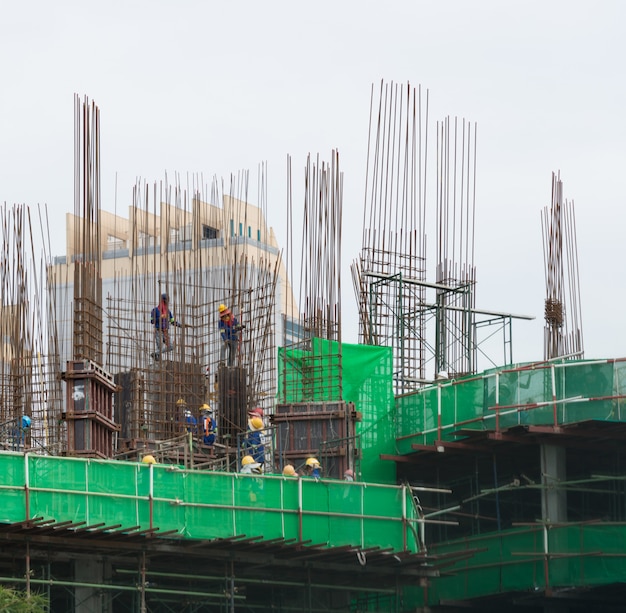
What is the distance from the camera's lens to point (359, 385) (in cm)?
4738

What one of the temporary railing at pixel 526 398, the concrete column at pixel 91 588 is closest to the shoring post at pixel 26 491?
the concrete column at pixel 91 588

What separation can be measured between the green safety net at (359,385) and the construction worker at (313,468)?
260cm

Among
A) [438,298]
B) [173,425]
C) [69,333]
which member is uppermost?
[69,333]

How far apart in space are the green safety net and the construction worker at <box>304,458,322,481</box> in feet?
8.54

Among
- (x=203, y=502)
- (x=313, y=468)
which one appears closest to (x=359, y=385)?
(x=313, y=468)

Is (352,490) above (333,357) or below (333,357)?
below

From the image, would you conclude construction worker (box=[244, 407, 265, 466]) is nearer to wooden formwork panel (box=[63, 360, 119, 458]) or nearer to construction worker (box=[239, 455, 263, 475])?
construction worker (box=[239, 455, 263, 475])

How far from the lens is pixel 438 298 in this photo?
50969 mm

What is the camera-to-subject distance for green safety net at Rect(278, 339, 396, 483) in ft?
152

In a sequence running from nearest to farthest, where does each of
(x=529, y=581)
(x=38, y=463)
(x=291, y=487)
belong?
(x=38, y=463)
(x=291, y=487)
(x=529, y=581)

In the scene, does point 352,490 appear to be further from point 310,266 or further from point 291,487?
point 310,266

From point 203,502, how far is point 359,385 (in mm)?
11367

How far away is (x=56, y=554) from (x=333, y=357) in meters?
12.9

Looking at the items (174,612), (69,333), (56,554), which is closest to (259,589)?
(174,612)
